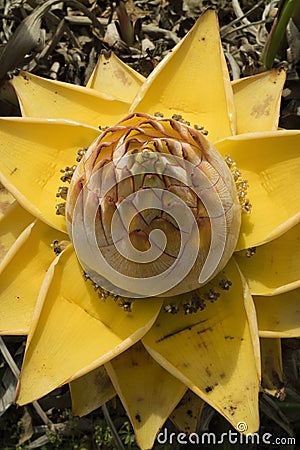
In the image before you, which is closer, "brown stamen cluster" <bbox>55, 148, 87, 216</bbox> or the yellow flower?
the yellow flower

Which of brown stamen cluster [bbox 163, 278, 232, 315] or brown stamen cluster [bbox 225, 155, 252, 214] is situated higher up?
brown stamen cluster [bbox 225, 155, 252, 214]

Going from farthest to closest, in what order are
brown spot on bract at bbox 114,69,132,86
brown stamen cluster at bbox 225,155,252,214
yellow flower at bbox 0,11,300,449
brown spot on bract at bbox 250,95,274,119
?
brown spot on bract at bbox 114,69,132,86
brown spot on bract at bbox 250,95,274,119
brown stamen cluster at bbox 225,155,252,214
yellow flower at bbox 0,11,300,449

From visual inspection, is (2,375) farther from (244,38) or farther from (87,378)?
(244,38)

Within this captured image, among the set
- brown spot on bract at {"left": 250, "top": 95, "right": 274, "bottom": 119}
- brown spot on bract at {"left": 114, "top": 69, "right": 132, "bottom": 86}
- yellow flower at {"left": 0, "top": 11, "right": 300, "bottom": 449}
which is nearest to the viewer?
yellow flower at {"left": 0, "top": 11, "right": 300, "bottom": 449}

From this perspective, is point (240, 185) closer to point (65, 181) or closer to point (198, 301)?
point (198, 301)

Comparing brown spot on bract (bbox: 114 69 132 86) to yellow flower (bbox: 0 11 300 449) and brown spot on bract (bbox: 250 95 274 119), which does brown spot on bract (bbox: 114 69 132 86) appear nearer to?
yellow flower (bbox: 0 11 300 449)

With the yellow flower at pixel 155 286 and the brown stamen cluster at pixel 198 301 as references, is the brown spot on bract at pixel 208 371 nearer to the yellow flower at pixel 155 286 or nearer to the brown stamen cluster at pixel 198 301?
the yellow flower at pixel 155 286

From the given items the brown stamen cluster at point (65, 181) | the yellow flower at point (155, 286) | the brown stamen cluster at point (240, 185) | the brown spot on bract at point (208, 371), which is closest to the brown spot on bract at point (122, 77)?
the yellow flower at point (155, 286)

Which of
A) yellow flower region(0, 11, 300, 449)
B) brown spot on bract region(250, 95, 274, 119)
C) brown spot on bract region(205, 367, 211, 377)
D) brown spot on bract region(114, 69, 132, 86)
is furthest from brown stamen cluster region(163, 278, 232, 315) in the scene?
brown spot on bract region(114, 69, 132, 86)
